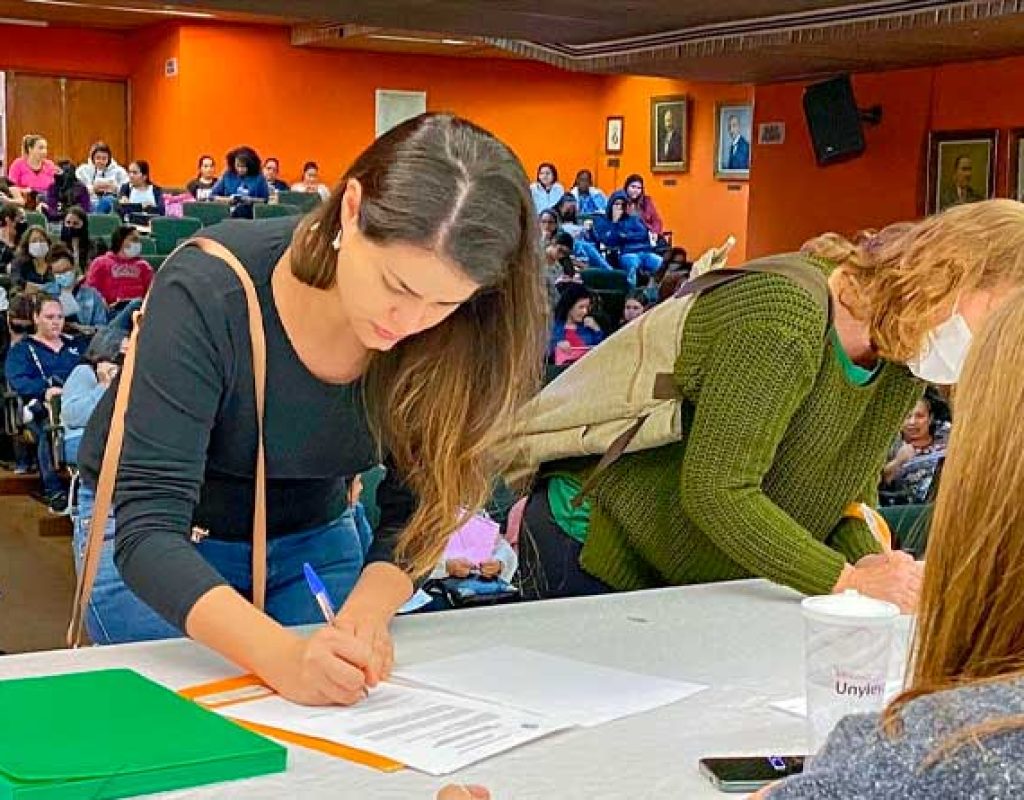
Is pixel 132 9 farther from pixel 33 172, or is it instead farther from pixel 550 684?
pixel 550 684

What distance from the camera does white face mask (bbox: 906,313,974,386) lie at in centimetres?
173

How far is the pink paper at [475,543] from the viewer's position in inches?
139

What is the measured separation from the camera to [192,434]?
5.04 ft

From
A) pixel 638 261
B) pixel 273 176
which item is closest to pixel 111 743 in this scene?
pixel 638 261

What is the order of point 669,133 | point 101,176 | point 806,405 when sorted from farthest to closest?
point 669,133 → point 101,176 → point 806,405

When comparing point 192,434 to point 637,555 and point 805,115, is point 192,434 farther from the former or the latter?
point 805,115

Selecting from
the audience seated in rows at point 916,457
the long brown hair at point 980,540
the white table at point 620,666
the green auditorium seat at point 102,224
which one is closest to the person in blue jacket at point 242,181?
the green auditorium seat at point 102,224

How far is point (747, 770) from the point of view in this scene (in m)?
1.28

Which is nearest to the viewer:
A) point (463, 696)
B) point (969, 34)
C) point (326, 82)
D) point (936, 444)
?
point (463, 696)

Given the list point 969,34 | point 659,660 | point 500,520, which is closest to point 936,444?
point 500,520

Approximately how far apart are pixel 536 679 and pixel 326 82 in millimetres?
15701

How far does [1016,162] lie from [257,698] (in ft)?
32.7

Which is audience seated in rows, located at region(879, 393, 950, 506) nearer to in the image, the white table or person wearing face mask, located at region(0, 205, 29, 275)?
the white table

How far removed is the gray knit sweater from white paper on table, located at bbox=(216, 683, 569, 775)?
1.99ft
